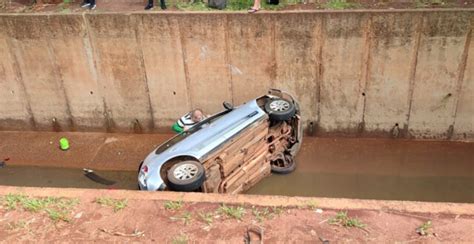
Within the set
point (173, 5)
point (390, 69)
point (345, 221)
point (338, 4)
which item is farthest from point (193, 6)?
point (345, 221)

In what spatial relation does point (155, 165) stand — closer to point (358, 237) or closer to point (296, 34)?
point (358, 237)

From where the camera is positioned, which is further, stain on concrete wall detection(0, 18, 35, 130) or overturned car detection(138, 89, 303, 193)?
stain on concrete wall detection(0, 18, 35, 130)

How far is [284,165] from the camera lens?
9641 mm

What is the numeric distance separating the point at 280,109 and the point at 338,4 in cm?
333

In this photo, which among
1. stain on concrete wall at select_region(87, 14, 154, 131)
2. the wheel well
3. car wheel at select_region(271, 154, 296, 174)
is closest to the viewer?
the wheel well

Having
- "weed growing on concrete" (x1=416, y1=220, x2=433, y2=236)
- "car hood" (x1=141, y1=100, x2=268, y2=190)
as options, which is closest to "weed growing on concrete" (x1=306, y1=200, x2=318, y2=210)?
"weed growing on concrete" (x1=416, y1=220, x2=433, y2=236)

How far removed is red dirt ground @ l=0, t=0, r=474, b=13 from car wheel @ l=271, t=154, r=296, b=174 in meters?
3.63

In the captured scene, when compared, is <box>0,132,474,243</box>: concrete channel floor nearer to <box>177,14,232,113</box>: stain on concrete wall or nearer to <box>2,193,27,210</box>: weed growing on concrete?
<box>2,193,27,210</box>: weed growing on concrete

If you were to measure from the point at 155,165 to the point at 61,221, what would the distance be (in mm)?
2280

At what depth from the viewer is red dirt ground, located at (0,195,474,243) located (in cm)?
526

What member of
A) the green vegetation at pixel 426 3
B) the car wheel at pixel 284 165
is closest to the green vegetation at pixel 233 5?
the green vegetation at pixel 426 3

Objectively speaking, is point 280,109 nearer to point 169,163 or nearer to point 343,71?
point 343,71

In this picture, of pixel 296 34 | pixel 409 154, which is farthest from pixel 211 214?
pixel 409 154

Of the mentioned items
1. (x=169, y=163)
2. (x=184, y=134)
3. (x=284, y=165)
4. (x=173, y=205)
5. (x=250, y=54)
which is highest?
(x=250, y=54)
